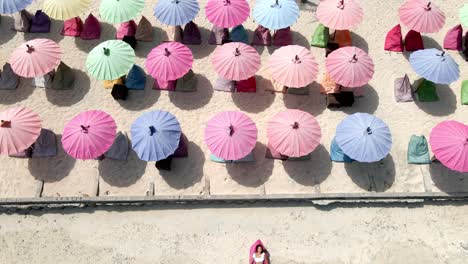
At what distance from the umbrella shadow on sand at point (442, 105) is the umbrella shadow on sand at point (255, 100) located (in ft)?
19.5

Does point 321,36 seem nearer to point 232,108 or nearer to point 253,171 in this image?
point 232,108

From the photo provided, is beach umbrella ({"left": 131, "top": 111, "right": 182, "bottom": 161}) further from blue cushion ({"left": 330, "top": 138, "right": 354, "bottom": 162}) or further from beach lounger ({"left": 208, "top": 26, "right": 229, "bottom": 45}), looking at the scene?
blue cushion ({"left": 330, "top": 138, "right": 354, "bottom": 162})

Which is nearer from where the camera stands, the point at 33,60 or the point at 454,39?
the point at 33,60

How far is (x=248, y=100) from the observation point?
55.7ft

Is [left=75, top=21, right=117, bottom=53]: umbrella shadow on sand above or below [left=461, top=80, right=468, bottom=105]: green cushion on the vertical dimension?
above

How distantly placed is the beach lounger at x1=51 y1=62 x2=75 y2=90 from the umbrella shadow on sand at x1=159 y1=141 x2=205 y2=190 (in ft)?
17.7

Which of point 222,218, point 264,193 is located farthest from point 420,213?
point 222,218

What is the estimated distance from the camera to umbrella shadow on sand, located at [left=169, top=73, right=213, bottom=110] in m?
16.8

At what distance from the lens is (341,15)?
16.6 m

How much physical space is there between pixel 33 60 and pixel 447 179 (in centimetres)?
1556

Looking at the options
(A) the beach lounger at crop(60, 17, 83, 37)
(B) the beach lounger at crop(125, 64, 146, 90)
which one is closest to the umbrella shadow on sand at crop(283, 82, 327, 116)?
(B) the beach lounger at crop(125, 64, 146, 90)

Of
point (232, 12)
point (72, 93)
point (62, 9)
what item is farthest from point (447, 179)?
point (62, 9)

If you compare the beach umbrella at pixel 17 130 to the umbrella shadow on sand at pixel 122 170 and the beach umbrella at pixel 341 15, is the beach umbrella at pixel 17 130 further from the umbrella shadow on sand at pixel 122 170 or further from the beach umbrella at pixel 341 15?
the beach umbrella at pixel 341 15

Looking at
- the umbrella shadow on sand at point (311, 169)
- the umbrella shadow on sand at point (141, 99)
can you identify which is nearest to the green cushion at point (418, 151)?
the umbrella shadow on sand at point (311, 169)
